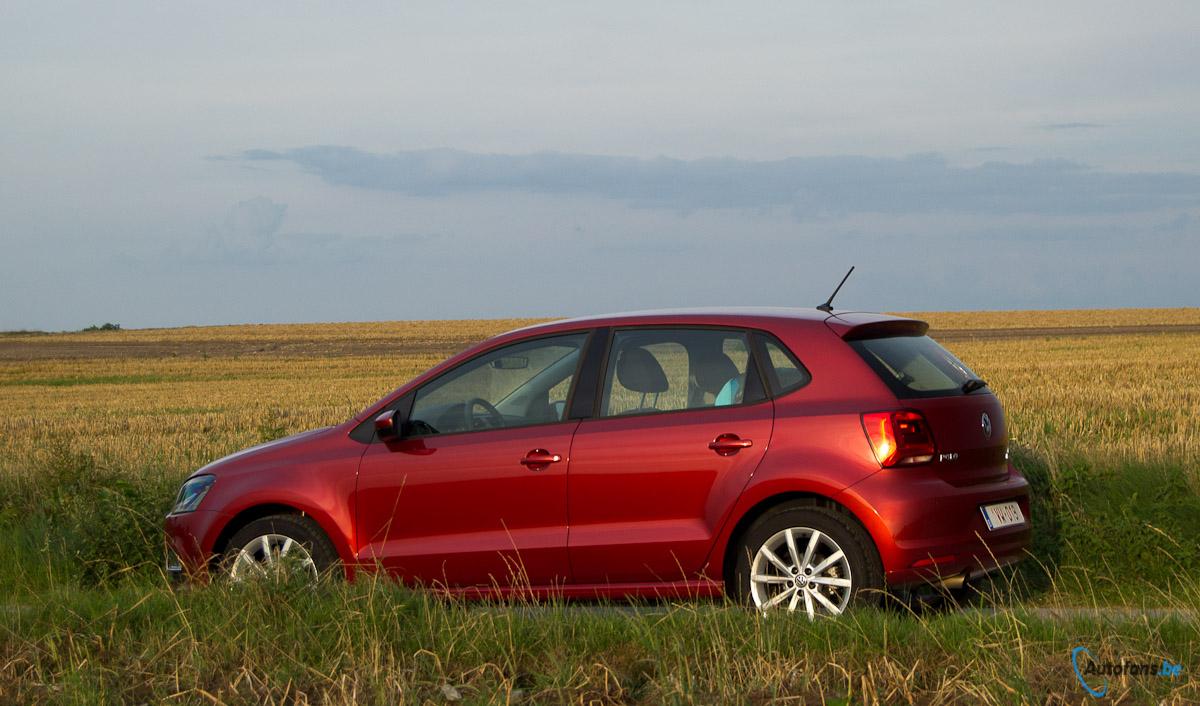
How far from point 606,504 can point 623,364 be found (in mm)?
770

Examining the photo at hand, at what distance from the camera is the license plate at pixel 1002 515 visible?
249 inches

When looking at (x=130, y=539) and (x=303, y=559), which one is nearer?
(x=303, y=559)

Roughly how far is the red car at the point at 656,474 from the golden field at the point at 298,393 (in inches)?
149

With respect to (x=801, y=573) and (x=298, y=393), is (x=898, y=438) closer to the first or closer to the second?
(x=801, y=573)

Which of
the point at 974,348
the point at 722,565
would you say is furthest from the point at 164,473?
the point at 974,348

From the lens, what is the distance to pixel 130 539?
856cm

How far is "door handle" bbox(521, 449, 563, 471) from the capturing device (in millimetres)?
6695

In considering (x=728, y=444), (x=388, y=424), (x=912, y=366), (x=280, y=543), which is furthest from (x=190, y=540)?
(x=912, y=366)

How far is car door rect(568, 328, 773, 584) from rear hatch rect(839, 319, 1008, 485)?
0.62 m

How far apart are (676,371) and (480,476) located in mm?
1152

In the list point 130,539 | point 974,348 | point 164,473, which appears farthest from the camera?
point 974,348

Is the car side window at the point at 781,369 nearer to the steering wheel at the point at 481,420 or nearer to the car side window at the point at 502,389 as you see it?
the car side window at the point at 502,389

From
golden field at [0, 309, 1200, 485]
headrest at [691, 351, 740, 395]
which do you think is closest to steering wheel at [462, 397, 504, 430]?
headrest at [691, 351, 740, 395]

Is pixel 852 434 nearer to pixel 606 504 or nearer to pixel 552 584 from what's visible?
pixel 606 504
